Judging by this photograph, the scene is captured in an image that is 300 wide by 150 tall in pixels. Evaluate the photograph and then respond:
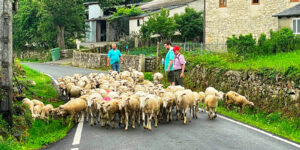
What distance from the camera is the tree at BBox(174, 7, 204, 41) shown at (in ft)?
133

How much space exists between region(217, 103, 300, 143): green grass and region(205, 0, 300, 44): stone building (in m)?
22.1

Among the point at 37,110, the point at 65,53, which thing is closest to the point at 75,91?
the point at 37,110

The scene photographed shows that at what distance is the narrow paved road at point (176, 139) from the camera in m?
7.98

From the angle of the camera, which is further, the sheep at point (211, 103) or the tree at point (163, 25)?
the tree at point (163, 25)

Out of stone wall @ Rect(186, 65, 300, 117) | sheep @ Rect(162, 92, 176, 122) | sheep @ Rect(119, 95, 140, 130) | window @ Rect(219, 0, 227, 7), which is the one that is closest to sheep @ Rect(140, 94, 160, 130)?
sheep @ Rect(119, 95, 140, 130)

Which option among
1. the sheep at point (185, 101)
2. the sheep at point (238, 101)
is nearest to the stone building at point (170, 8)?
the sheep at point (238, 101)

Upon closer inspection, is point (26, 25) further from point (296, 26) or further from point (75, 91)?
point (75, 91)

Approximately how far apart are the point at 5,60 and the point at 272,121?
7681mm

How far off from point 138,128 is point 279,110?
4.86 metres

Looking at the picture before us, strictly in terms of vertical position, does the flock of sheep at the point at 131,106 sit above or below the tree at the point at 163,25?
below

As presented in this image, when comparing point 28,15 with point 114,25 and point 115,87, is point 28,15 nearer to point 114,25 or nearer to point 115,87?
point 114,25

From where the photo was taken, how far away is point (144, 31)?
43375 millimetres

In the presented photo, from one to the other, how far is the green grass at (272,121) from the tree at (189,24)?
27.8 metres

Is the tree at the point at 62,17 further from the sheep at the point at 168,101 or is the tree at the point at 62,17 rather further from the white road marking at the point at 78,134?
the sheep at the point at 168,101
